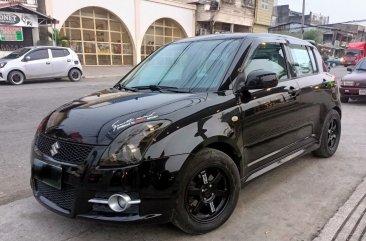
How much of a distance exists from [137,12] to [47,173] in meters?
26.5

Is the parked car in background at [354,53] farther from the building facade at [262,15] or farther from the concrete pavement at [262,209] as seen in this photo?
the concrete pavement at [262,209]

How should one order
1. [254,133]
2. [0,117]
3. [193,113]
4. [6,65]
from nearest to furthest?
[193,113] → [254,133] → [0,117] → [6,65]

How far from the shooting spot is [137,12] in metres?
28.0

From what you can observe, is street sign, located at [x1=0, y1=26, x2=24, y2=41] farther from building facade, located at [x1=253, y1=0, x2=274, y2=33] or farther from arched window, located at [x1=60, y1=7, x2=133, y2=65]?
building facade, located at [x1=253, y1=0, x2=274, y2=33]

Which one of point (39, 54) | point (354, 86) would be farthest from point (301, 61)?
point (39, 54)

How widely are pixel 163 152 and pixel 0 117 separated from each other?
6756 millimetres

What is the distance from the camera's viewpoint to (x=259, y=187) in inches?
172

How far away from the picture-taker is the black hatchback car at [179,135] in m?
2.83

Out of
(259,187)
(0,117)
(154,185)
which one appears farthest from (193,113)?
(0,117)

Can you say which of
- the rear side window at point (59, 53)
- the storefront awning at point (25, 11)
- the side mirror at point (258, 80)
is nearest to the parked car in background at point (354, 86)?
the side mirror at point (258, 80)

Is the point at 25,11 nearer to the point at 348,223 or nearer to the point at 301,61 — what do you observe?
the point at 301,61

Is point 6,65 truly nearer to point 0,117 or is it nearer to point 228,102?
point 0,117

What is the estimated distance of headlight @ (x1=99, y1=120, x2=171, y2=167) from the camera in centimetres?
279

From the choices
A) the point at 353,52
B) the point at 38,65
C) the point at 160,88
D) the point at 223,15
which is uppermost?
the point at 223,15
